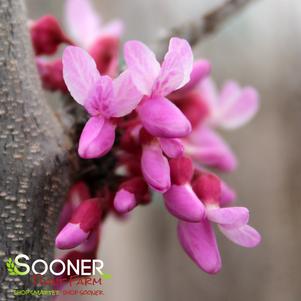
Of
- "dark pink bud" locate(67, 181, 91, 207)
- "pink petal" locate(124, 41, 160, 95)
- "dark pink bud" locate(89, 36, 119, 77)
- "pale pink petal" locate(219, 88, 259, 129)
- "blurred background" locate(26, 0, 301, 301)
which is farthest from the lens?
"blurred background" locate(26, 0, 301, 301)

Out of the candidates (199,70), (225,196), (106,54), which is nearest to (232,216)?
(225,196)

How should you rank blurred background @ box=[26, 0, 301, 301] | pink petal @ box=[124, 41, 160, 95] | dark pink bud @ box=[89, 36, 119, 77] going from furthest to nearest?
1. blurred background @ box=[26, 0, 301, 301]
2. dark pink bud @ box=[89, 36, 119, 77]
3. pink petal @ box=[124, 41, 160, 95]

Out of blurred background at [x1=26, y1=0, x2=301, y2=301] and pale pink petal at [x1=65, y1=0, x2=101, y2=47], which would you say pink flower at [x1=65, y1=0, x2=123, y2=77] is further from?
blurred background at [x1=26, y1=0, x2=301, y2=301]

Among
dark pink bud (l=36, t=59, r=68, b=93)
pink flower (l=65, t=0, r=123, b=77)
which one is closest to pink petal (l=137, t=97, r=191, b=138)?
dark pink bud (l=36, t=59, r=68, b=93)

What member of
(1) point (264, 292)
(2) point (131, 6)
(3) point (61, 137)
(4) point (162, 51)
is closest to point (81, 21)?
(4) point (162, 51)

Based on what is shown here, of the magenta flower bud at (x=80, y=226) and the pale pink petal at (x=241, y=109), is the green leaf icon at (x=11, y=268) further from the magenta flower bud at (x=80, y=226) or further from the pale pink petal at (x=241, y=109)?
the pale pink petal at (x=241, y=109)

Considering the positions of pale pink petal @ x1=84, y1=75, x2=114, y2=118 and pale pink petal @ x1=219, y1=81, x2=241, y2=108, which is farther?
pale pink petal @ x1=219, y1=81, x2=241, y2=108

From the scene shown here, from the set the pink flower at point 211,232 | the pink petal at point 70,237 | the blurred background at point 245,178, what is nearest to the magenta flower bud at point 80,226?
the pink petal at point 70,237
